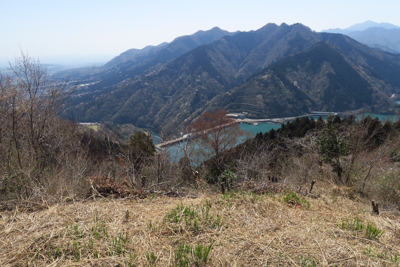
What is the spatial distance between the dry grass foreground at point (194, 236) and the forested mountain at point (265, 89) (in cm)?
7466

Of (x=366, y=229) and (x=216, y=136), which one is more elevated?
(x=366, y=229)

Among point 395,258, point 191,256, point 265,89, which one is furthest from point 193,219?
point 265,89

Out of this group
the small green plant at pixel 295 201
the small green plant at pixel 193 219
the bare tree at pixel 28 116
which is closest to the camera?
the small green plant at pixel 193 219

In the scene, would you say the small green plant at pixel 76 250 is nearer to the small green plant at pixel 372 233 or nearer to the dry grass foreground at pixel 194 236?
the dry grass foreground at pixel 194 236

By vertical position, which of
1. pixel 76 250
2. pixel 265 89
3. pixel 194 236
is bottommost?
pixel 194 236

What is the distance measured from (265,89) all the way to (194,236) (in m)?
114

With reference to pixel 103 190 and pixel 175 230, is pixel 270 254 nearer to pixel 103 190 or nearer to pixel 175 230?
pixel 175 230

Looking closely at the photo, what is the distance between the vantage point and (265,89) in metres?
108

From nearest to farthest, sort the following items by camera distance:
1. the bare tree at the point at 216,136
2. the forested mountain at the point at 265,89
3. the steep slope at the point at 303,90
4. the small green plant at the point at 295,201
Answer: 1. the small green plant at the point at 295,201
2. the bare tree at the point at 216,136
3. the steep slope at the point at 303,90
4. the forested mountain at the point at 265,89

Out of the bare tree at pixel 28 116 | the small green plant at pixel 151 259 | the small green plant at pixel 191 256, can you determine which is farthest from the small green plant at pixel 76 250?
the bare tree at pixel 28 116

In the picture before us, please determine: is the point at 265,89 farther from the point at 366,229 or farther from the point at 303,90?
the point at 366,229

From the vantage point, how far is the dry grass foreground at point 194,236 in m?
1.89

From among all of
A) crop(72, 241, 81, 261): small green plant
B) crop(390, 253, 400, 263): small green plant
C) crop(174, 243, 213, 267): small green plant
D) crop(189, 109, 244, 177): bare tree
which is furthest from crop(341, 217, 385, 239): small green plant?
crop(189, 109, 244, 177): bare tree

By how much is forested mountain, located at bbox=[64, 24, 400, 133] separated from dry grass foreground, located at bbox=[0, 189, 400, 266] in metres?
74.7
